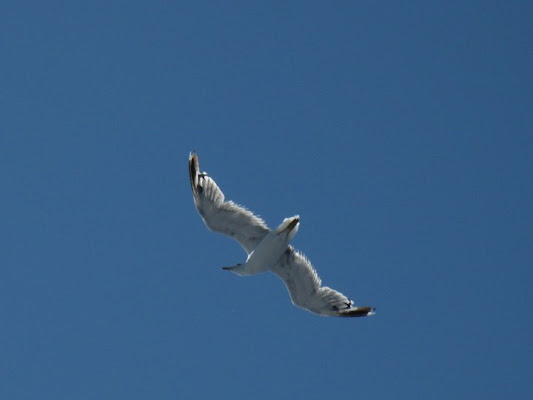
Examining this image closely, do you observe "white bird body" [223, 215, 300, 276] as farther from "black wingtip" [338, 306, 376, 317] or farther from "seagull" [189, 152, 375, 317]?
"black wingtip" [338, 306, 376, 317]

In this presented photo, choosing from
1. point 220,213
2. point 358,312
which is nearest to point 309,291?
point 358,312

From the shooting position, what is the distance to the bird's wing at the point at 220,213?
2541 cm

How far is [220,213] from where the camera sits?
25594 millimetres

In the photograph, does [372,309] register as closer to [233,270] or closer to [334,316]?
[334,316]

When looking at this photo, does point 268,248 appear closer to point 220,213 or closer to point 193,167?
point 220,213

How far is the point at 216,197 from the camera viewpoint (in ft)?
83.3

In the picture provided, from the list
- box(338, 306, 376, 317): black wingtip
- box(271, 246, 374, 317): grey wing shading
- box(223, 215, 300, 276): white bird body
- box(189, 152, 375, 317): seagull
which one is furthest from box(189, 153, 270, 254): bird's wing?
box(338, 306, 376, 317): black wingtip

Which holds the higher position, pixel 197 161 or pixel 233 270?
pixel 197 161

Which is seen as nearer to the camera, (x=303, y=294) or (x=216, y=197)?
(x=216, y=197)

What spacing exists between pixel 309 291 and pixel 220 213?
3720mm

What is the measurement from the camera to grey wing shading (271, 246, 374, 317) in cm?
2705

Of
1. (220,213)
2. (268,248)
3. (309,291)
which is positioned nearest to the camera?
(220,213)

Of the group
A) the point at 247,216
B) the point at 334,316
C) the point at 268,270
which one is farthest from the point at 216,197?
the point at 334,316

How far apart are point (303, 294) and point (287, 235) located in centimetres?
242
